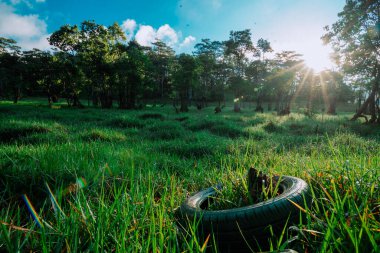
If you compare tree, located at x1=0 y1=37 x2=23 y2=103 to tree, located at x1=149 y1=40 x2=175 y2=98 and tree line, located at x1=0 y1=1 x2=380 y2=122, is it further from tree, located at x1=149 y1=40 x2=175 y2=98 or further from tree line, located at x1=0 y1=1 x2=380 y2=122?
tree, located at x1=149 y1=40 x2=175 y2=98

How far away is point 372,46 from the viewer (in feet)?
47.3

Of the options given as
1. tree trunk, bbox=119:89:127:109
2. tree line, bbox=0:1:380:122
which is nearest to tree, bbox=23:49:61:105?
tree line, bbox=0:1:380:122

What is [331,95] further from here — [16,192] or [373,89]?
[16,192]

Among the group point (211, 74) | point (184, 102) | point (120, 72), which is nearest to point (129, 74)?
point (120, 72)

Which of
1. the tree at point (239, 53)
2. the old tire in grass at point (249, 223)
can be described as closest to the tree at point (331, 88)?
the tree at point (239, 53)

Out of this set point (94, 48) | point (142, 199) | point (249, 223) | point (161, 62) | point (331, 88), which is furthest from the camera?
point (161, 62)

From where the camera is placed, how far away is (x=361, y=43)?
47.8 feet

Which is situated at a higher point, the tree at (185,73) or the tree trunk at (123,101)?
the tree at (185,73)

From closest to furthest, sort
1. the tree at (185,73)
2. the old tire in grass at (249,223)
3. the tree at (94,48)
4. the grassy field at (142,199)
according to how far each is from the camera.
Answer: the grassy field at (142,199)
the old tire in grass at (249,223)
the tree at (94,48)
the tree at (185,73)

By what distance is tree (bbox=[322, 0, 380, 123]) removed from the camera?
47.9 ft

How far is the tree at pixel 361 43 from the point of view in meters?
14.6

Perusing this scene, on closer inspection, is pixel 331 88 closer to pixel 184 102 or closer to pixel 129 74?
pixel 184 102

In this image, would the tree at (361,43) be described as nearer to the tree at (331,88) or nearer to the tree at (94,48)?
the tree at (331,88)

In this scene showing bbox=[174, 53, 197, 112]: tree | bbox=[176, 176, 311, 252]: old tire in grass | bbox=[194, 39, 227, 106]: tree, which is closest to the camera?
bbox=[176, 176, 311, 252]: old tire in grass
